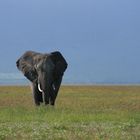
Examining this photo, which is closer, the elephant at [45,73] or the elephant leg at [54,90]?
the elephant at [45,73]

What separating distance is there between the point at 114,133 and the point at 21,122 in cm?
448

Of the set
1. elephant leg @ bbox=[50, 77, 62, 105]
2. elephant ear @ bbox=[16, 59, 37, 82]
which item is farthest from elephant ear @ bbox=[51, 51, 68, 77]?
elephant ear @ bbox=[16, 59, 37, 82]

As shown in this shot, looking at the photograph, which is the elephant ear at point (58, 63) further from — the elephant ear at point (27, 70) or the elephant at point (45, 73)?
the elephant ear at point (27, 70)

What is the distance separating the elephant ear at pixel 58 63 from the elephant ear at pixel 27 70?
107 centimetres

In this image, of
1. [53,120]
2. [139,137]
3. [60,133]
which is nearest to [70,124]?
[53,120]

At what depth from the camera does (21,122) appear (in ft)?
61.6

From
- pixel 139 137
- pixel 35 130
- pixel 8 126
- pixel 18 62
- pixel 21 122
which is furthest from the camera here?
pixel 18 62

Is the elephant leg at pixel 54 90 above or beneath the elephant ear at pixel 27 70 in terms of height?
beneath

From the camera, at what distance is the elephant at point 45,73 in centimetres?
2755

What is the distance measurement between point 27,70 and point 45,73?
2.10 meters

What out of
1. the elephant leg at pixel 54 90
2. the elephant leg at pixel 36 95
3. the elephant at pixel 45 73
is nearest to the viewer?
the elephant at pixel 45 73

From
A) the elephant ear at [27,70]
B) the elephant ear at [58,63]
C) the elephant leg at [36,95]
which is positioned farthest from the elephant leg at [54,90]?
the elephant ear at [27,70]

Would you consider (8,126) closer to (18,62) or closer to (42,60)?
(42,60)

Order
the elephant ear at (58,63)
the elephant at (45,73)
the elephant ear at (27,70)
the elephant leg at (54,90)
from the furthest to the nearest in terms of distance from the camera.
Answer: the elephant ear at (27,70), the elephant ear at (58,63), the elephant leg at (54,90), the elephant at (45,73)
